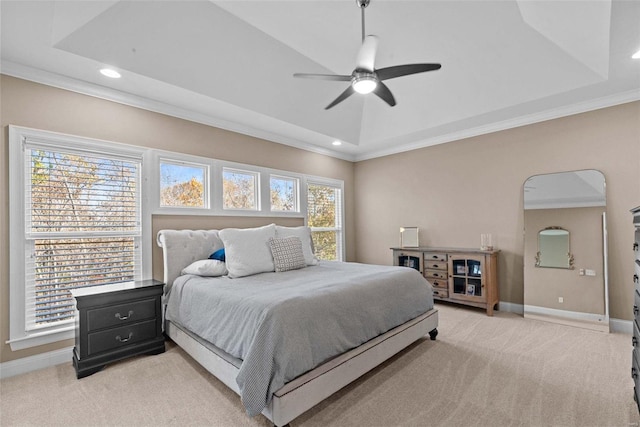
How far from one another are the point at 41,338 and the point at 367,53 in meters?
3.64

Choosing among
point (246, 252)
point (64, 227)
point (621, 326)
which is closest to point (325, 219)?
point (246, 252)

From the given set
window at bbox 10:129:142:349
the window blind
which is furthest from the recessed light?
the window blind

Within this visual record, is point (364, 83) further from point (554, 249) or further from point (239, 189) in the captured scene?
point (554, 249)

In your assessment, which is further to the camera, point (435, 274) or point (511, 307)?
point (435, 274)

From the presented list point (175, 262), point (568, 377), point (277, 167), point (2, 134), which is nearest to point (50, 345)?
point (175, 262)

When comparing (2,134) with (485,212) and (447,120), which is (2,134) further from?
(485,212)

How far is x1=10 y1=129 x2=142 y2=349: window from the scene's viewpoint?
2.59m

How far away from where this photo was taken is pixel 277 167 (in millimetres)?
4668

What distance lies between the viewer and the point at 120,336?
105 inches

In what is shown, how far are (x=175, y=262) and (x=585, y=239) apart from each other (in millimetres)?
4691

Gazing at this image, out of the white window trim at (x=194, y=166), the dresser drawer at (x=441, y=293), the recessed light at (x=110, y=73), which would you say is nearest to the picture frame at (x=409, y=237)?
the dresser drawer at (x=441, y=293)

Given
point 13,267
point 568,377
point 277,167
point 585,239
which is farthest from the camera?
point 277,167

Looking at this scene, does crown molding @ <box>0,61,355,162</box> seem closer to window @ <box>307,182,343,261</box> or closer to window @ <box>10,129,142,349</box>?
window @ <box>10,129,142,349</box>

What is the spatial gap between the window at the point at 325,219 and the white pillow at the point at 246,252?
188 centimetres
